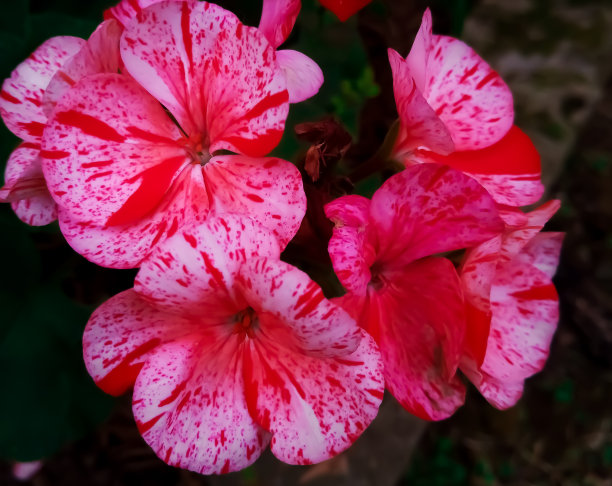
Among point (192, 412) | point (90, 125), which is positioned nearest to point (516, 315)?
point (192, 412)

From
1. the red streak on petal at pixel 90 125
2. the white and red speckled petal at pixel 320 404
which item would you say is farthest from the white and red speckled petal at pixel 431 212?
the red streak on petal at pixel 90 125

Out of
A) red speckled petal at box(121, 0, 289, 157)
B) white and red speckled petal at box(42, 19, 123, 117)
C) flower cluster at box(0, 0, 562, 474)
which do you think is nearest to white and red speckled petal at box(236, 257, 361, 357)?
flower cluster at box(0, 0, 562, 474)

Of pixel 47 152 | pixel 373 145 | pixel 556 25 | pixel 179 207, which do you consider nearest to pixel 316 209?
pixel 179 207

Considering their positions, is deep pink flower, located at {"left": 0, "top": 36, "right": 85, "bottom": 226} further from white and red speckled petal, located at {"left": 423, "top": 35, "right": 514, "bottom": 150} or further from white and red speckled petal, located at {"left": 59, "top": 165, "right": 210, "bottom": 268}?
white and red speckled petal, located at {"left": 423, "top": 35, "right": 514, "bottom": 150}

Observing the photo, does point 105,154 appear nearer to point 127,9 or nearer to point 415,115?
point 127,9

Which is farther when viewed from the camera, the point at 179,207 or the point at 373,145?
the point at 373,145

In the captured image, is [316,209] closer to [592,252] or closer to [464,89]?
[464,89]
